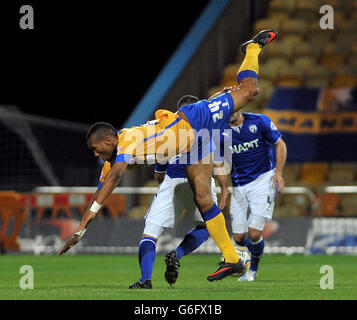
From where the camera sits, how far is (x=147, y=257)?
8453 millimetres

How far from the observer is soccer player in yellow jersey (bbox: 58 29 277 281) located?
25.9 feet

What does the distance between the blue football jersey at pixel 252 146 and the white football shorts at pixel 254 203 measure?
82mm

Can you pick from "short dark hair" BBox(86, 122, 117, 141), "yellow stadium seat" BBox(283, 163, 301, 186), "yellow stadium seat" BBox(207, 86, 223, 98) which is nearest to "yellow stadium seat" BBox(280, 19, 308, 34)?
"yellow stadium seat" BBox(207, 86, 223, 98)

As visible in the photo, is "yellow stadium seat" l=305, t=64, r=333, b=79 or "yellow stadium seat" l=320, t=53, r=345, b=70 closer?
"yellow stadium seat" l=305, t=64, r=333, b=79

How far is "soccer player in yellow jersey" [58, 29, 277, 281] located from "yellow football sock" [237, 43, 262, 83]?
150 mm

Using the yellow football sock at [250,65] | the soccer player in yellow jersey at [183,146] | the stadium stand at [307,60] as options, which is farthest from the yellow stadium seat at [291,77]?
the soccer player in yellow jersey at [183,146]

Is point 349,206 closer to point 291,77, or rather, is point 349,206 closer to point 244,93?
point 291,77

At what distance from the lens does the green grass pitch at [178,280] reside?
302 inches

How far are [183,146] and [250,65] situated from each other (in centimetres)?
121

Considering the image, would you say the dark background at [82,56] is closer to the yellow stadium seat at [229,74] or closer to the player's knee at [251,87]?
the yellow stadium seat at [229,74]

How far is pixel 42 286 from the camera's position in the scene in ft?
29.6

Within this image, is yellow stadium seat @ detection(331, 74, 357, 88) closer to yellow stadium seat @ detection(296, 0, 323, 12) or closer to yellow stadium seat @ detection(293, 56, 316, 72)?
yellow stadium seat @ detection(293, 56, 316, 72)

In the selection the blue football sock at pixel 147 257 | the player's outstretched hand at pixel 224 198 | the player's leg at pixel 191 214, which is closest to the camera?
the blue football sock at pixel 147 257

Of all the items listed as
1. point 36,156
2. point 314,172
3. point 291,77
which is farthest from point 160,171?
point 36,156
